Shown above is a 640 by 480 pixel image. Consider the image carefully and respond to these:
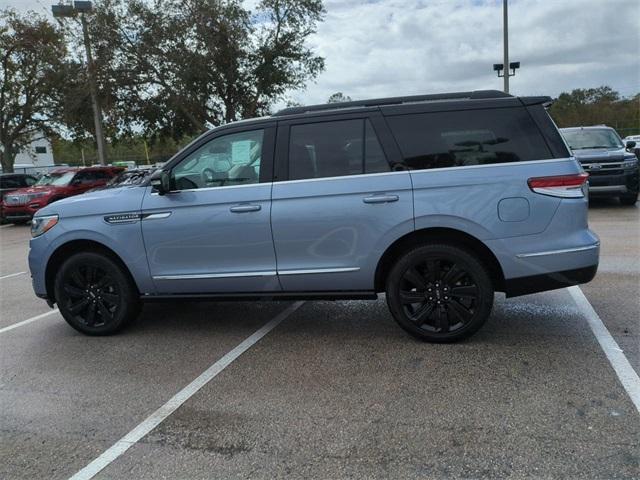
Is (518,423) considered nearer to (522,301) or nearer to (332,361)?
(332,361)

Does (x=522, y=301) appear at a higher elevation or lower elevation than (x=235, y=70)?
lower

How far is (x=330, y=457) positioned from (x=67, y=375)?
2549 mm

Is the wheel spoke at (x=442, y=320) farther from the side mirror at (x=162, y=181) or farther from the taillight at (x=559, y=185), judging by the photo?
the side mirror at (x=162, y=181)

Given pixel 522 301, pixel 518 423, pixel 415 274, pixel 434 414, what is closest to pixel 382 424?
pixel 434 414

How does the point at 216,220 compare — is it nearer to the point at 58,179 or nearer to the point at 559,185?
the point at 559,185

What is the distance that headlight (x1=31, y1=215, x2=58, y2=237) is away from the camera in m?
5.32

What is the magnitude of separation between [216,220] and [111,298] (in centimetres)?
138

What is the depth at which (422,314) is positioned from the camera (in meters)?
4.59

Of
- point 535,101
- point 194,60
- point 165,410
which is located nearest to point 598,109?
point 194,60

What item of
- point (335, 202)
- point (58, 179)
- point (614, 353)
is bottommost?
point (614, 353)

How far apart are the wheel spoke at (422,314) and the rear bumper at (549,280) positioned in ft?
2.07

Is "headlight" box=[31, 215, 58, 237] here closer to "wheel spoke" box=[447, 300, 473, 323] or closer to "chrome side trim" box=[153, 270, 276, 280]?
"chrome side trim" box=[153, 270, 276, 280]

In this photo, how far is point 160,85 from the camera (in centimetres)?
2352

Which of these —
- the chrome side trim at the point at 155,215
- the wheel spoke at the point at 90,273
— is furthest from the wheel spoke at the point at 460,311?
the wheel spoke at the point at 90,273
